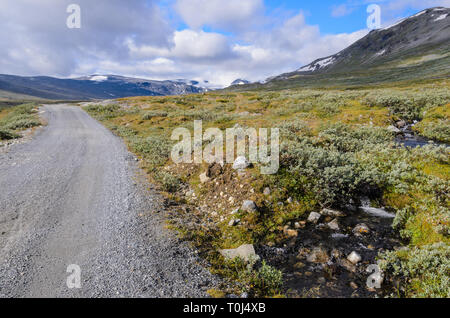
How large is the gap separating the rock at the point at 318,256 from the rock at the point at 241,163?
5.48 metres

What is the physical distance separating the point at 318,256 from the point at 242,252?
263cm

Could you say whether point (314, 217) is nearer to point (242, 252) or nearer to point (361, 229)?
point (361, 229)

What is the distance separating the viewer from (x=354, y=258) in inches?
291

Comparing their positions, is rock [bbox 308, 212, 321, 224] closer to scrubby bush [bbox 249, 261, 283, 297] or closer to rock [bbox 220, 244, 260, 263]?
rock [bbox 220, 244, 260, 263]

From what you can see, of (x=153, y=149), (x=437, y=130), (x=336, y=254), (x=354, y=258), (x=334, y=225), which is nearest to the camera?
(x=354, y=258)

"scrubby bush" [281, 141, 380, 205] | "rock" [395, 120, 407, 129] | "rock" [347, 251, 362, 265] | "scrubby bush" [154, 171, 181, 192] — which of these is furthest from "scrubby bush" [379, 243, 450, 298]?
"rock" [395, 120, 407, 129]

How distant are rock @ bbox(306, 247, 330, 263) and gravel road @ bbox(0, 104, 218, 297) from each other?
3.51m

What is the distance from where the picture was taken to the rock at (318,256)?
751cm

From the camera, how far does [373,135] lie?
18250 millimetres

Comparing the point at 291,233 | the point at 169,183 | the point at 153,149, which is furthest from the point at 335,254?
the point at 153,149

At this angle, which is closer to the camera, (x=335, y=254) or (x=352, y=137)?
(x=335, y=254)
